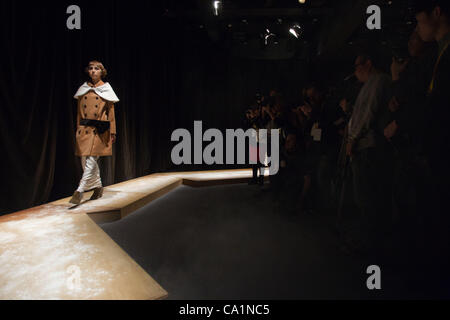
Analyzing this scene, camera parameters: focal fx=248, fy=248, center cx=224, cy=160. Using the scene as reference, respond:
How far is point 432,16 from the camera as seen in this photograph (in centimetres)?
116

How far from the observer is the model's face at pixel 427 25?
117cm

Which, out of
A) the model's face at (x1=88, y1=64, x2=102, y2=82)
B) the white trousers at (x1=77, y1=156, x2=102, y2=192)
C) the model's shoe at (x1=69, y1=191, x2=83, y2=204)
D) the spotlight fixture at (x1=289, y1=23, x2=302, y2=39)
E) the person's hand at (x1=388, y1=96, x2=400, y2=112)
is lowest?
the model's shoe at (x1=69, y1=191, x2=83, y2=204)

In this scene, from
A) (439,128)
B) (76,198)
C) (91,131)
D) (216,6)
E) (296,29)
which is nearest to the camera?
(439,128)

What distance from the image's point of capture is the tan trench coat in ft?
8.38

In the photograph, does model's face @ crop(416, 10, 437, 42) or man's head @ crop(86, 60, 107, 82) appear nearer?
model's face @ crop(416, 10, 437, 42)

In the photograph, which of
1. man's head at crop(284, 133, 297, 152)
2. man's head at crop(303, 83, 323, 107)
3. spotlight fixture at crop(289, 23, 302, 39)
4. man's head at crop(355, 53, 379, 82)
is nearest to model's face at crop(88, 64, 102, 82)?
man's head at crop(284, 133, 297, 152)

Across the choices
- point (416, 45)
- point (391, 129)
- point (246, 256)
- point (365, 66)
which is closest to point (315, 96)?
point (365, 66)

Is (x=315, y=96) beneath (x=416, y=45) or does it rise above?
beneath

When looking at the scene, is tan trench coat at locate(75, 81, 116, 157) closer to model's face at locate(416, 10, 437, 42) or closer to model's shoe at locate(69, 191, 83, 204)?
model's shoe at locate(69, 191, 83, 204)

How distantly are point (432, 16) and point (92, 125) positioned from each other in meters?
2.78

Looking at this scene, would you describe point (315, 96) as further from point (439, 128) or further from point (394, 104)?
point (439, 128)

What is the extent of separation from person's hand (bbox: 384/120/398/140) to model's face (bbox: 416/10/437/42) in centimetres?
43

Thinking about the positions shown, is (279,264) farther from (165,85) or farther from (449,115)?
(165,85)
